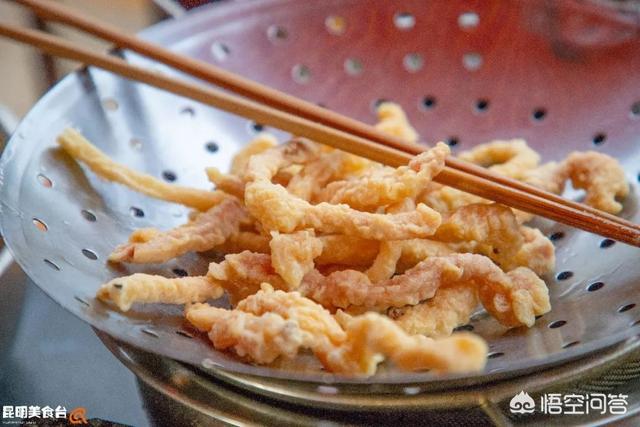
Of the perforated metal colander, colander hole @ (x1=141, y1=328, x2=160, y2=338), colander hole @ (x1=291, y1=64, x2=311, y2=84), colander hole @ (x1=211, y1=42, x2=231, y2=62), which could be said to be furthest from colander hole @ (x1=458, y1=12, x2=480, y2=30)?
colander hole @ (x1=141, y1=328, x2=160, y2=338)

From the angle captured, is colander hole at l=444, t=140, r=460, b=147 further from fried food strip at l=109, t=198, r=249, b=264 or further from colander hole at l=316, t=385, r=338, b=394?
colander hole at l=316, t=385, r=338, b=394

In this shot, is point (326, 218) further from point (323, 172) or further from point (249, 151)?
point (249, 151)

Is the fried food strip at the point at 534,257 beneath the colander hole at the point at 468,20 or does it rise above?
beneath

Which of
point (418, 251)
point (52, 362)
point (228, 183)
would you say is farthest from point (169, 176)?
point (418, 251)

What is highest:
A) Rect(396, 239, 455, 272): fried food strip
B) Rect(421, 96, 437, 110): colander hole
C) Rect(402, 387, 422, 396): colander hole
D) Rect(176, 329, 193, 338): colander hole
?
Rect(421, 96, 437, 110): colander hole

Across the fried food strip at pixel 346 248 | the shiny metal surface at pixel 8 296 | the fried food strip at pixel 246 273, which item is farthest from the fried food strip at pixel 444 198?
the shiny metal surface at pixel 8 296

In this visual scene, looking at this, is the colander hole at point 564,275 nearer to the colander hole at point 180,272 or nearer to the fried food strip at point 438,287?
the fried food strip at point 438,287
